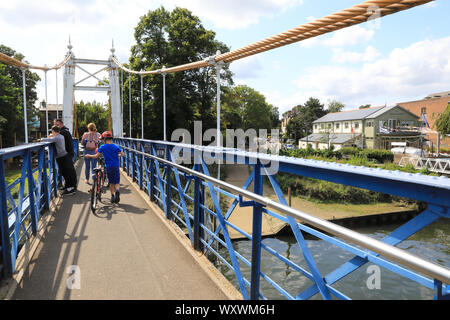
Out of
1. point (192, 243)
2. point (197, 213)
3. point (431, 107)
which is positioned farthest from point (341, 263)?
point (431, 107)

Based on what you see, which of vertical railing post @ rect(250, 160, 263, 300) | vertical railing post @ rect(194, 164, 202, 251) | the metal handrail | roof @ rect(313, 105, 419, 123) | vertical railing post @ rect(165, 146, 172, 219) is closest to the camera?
the metal handrail

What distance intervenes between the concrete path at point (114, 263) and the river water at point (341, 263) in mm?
10298

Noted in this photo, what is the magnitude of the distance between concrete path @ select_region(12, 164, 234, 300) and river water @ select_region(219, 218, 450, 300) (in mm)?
10298

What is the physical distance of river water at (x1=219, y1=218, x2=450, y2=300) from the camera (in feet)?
50.7

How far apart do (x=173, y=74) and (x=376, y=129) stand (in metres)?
29.0

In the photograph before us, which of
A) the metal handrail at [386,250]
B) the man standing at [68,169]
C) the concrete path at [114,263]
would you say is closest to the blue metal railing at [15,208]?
the concrete path at [114,263]

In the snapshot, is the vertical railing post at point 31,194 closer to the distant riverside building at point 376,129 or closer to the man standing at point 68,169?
the man standing at point 68,169

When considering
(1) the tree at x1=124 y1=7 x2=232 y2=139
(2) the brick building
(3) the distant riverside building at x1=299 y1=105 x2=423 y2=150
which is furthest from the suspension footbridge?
(2) the brick building

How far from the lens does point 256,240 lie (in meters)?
2.09

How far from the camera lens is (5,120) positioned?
25156 mm

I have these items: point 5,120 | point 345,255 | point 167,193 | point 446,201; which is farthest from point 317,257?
point 5,120

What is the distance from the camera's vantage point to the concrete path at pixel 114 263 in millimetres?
2436

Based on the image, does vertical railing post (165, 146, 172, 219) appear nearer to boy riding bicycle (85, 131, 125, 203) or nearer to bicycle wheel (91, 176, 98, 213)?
bicycle wheel (91, 176, 98, 213)

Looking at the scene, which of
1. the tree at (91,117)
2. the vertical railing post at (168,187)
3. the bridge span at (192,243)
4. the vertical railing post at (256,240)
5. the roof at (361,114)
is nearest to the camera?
the bridge span at (192,243)
